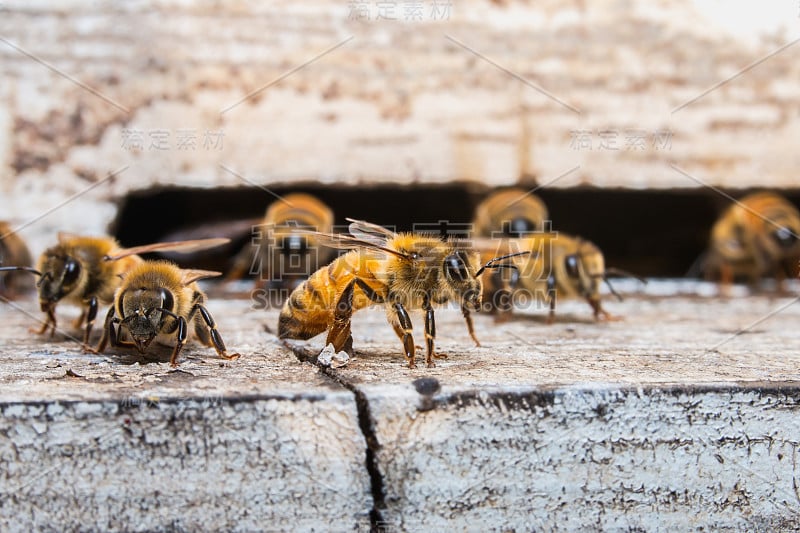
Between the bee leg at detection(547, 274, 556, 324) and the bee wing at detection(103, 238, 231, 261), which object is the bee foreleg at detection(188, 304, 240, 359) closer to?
the bee wing at detection(103, 238, 231, 261)

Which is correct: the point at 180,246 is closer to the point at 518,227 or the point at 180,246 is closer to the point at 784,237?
the point at 518,227

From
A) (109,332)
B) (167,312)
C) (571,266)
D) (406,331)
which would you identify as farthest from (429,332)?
(571,266)

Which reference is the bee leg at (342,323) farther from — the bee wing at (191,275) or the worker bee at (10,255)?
the worker bee at (10,255)

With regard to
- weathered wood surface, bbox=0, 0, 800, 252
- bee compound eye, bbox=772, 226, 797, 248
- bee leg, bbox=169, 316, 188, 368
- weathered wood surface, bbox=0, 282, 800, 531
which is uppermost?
weathered wood surface, bbox=0, 0, 800, 252

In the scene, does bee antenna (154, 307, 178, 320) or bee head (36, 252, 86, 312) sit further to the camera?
bee head (36, 252, 86, 312)

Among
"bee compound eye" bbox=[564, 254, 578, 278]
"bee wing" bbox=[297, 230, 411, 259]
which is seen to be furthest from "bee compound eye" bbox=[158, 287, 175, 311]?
"bee compound eye" bbox=[564, 254, 578, 278]

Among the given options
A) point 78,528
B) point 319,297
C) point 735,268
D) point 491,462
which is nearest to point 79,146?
point 319,297

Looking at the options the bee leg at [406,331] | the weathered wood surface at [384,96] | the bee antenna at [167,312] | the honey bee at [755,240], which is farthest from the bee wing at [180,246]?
the honey bee at [755,240]
